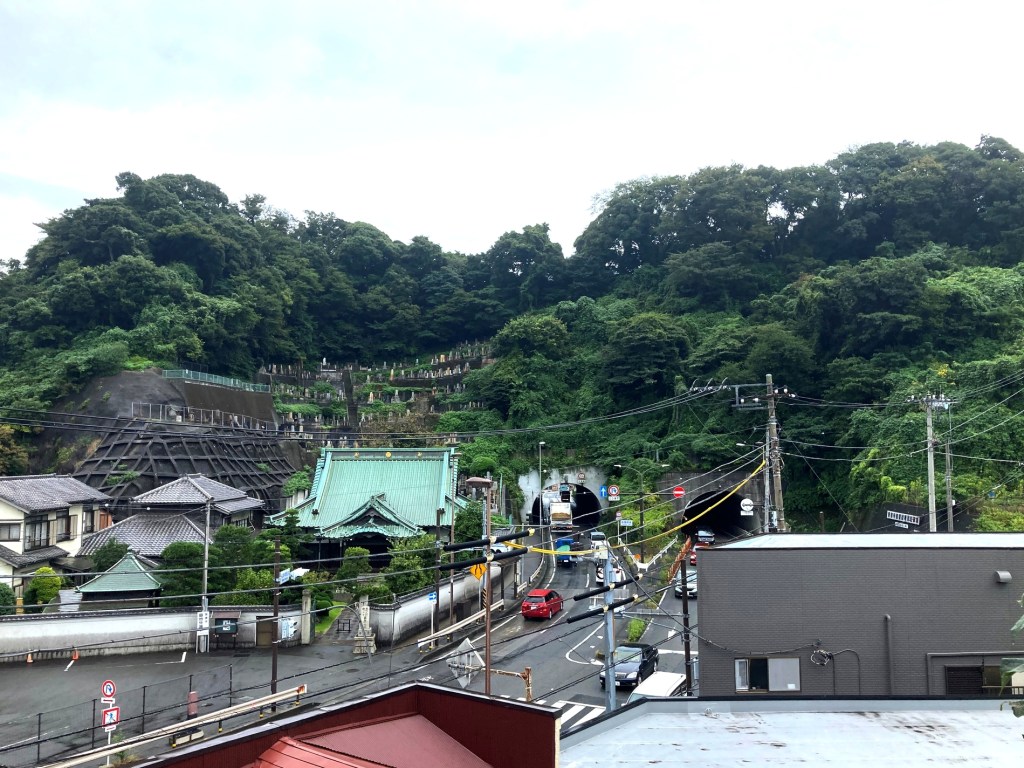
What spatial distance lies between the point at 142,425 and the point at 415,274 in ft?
123

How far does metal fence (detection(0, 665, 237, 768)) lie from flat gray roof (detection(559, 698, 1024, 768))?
31.1ft

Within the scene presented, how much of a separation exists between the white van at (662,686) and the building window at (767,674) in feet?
13.0

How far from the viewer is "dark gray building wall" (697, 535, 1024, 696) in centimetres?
1288

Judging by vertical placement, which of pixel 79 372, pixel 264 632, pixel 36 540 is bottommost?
pixel 264 632

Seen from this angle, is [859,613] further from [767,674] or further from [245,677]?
[245,677]

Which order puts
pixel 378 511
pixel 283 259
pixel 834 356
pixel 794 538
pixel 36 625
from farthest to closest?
pixel 283 259, pixel 834 356, pixel 378 511, pixel 36 625, pixel 794 538

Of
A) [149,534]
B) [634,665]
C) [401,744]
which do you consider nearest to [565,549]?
[634,665]

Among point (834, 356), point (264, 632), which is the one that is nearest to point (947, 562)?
point (264, 632)

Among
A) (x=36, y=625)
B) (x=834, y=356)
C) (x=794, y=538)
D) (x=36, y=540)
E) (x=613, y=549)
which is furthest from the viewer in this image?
(x=834, y=356)

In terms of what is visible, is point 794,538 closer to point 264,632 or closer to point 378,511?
point 264,632

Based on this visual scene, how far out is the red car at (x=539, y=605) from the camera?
1050 inches

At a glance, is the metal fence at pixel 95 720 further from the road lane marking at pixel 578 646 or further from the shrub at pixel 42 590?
the road lane marking at pixel 578 646

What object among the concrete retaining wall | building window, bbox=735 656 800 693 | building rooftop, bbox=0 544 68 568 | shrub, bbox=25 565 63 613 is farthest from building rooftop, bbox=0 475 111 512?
building window, bbox=735 656 800 693

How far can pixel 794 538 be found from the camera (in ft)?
52.6
